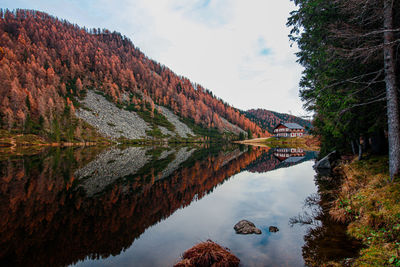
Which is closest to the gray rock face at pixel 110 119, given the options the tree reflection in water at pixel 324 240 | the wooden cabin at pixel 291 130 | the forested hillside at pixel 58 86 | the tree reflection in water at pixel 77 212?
the forested hillside at pixel 58 86

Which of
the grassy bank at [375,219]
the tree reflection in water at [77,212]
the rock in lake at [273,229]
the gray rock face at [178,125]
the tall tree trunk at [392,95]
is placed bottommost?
the rock in lake at [273,229]

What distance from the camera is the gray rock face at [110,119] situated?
106812mm

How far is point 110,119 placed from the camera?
116 metres

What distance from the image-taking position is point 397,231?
6.21m

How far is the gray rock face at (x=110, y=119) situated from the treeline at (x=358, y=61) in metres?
104

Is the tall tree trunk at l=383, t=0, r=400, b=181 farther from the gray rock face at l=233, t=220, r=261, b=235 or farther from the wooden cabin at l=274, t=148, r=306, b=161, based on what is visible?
the wooden cabin at l=274, t=148, r=306, b=161

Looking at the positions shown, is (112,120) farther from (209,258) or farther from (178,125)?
(209,258)

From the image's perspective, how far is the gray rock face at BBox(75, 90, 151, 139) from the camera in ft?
350

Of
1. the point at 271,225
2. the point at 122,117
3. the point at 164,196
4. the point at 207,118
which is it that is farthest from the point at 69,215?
the point at 207,118

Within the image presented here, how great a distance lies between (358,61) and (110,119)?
123 metres

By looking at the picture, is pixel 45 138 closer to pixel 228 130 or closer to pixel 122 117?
pixel 122 117

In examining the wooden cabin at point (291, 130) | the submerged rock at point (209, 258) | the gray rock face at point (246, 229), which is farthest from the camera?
the wooden cabin at point (291, 130)

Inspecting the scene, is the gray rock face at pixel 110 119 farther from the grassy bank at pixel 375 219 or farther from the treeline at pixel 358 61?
the grassy bank at pixel 375 219

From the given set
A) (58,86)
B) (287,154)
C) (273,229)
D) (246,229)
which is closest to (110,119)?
(58,86)
